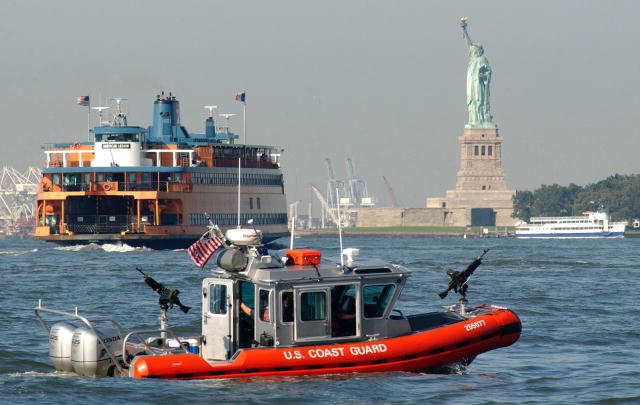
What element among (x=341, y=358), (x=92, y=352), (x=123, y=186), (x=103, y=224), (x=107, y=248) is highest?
(x=123, y=186)

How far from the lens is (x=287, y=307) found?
2411 centimetres

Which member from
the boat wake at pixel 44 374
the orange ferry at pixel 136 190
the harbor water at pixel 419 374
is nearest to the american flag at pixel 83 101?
the orange ferry at pixel 136 190

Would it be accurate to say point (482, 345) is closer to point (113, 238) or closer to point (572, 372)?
point (572, 372)

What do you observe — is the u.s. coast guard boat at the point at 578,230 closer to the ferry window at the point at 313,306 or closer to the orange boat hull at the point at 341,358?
the orange boat hull at the point at 341,358

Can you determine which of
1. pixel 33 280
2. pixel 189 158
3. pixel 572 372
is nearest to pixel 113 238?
pixel 189 158

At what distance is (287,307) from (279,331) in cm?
50

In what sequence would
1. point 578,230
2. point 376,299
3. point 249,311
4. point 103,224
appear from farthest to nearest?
point 578,230 < point 103,224 < point 376,299 < point 249,311

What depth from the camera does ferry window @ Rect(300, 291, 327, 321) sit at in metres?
24.2

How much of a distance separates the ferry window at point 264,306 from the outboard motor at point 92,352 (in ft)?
10.4

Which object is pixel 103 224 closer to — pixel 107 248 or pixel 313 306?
pixel 107 248

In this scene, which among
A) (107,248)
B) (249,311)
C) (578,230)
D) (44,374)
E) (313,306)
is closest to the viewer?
(313,306)

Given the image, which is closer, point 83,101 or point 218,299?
point 218,299

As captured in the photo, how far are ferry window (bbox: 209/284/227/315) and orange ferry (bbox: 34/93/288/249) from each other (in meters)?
80.5

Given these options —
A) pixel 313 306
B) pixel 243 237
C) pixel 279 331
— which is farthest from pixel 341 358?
pixel 243 237
